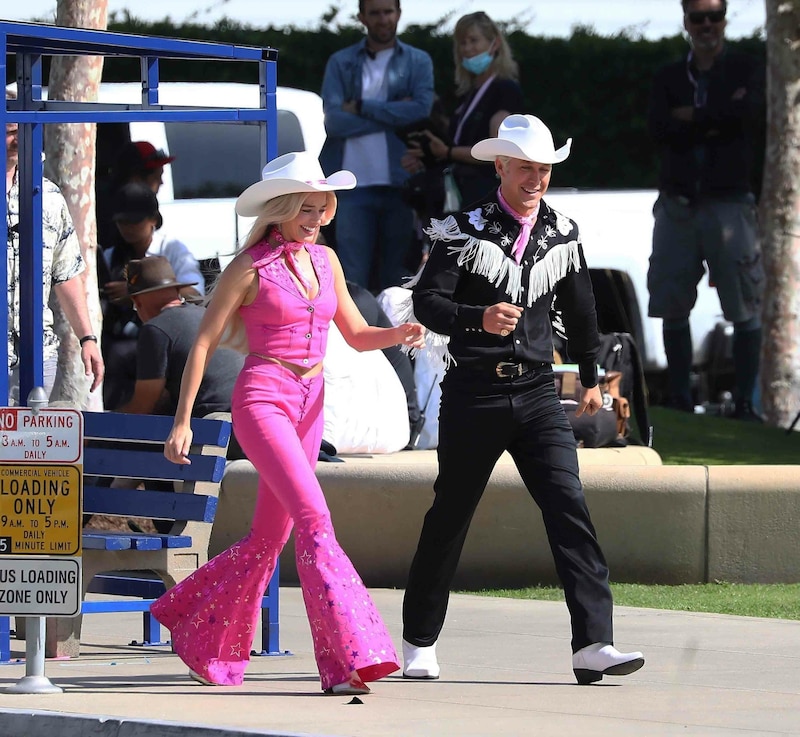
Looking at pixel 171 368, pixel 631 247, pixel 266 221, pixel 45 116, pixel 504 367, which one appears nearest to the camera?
pixel 504 367

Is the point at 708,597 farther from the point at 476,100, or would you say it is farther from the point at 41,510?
the point at 476,100

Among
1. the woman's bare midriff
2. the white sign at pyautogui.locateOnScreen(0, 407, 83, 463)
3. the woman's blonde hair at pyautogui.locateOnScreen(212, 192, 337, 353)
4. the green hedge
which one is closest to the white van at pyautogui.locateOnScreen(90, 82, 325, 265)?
the green hedge

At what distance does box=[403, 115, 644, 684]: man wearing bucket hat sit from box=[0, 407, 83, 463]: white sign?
1.27 metres

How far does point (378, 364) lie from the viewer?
34.6 feet

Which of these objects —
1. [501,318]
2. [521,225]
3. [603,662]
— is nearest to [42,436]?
[501,318]

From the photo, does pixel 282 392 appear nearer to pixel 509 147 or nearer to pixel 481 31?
pixel 509 147

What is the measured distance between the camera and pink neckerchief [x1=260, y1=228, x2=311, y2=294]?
6.54m

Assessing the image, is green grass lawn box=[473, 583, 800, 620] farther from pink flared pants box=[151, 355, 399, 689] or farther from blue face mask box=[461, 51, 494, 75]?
blue face mask box=[461, 51, 494, 75]

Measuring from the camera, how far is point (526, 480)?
6.62m

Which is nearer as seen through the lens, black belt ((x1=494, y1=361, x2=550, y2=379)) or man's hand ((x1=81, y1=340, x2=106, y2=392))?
black belt ((x1=494, y1=361, x2=550, y2=379))

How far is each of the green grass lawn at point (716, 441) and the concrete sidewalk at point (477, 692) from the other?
343 centimetres

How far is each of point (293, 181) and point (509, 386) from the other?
1025 mm

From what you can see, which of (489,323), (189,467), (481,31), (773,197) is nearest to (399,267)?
(481,31)

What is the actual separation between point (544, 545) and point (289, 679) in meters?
2.68
